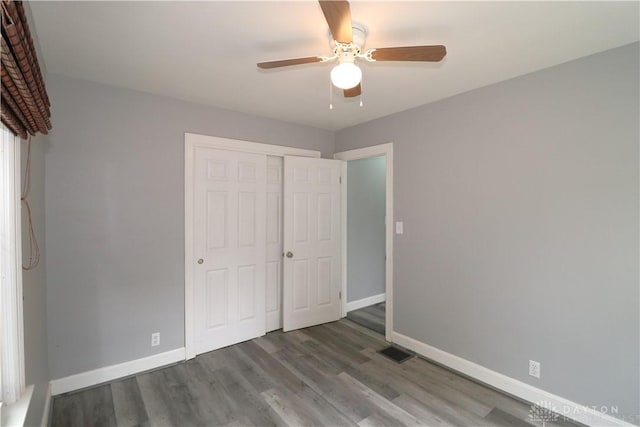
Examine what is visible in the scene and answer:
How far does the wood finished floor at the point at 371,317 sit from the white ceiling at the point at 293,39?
8.79 feet

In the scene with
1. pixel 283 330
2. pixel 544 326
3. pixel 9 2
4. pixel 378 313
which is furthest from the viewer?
pixel 378 313

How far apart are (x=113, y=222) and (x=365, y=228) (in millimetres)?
3076

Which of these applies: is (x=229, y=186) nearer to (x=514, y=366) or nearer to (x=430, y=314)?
(x=430, y=314)

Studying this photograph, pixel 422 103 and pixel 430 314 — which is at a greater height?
pixel 422 103

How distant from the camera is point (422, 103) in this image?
2900 mm

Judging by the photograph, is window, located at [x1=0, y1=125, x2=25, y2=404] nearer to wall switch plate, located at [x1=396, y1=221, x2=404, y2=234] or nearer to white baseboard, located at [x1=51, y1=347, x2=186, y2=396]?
white baseboard, located at [x1=51, y1=347, x2=186, y2=396]

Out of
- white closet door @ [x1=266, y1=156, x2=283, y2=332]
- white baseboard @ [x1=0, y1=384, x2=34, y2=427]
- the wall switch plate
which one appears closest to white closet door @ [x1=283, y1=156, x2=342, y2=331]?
white closet door @ [x1=266, y1=156, x2=283, y2=332]

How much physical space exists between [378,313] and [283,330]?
4.59 feet

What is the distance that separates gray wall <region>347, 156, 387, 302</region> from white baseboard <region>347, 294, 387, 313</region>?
49 millimetres

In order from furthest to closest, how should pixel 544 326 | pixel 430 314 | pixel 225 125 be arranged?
pixel 225 125, pixel 430 314, pixel 544 326

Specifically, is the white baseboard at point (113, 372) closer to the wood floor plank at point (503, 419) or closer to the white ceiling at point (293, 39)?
the white ceiling at point (293, 39)

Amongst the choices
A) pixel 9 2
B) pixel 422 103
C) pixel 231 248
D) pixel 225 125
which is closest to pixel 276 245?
pixel 231 248

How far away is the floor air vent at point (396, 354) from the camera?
2.85m

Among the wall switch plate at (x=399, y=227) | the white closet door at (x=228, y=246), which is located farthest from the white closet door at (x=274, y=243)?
the wall switch plate at (x=399, y=227)
